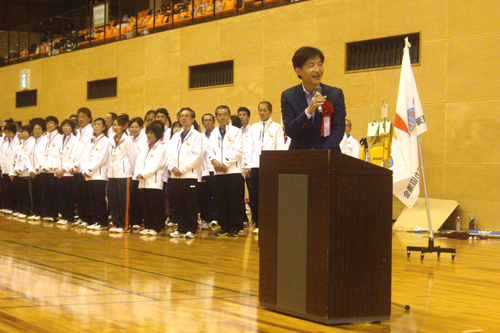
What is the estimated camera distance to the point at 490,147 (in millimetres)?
8688

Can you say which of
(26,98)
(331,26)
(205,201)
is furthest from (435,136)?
(26,98)

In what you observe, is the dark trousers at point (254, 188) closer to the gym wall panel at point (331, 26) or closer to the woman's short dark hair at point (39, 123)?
the gym wall panel at point (331, 26)

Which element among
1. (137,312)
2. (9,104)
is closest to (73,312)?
(137,312)

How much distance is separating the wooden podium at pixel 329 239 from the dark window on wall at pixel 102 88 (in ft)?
40.7

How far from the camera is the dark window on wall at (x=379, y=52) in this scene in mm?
9484

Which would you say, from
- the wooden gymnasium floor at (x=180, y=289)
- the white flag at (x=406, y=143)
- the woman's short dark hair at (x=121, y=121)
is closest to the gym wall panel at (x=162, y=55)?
the woman's short dark hair at (x=121, y=121)

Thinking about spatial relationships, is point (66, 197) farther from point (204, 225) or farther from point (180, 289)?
point (180, 289)

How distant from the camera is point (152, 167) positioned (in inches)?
316

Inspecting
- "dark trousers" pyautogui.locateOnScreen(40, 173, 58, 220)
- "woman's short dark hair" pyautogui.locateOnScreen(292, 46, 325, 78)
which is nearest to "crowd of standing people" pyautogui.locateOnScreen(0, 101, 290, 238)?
"dark trousers" pyautogui.locateOnScreen(40, 173, 58, 220)

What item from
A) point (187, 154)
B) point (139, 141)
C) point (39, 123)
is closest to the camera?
point (187, 154)

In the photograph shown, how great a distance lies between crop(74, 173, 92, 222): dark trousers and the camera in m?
9.08

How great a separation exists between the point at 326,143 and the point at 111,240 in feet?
14.5

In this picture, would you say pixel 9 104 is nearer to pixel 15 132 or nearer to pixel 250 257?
pixel 15 132

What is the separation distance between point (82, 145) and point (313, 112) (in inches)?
248
